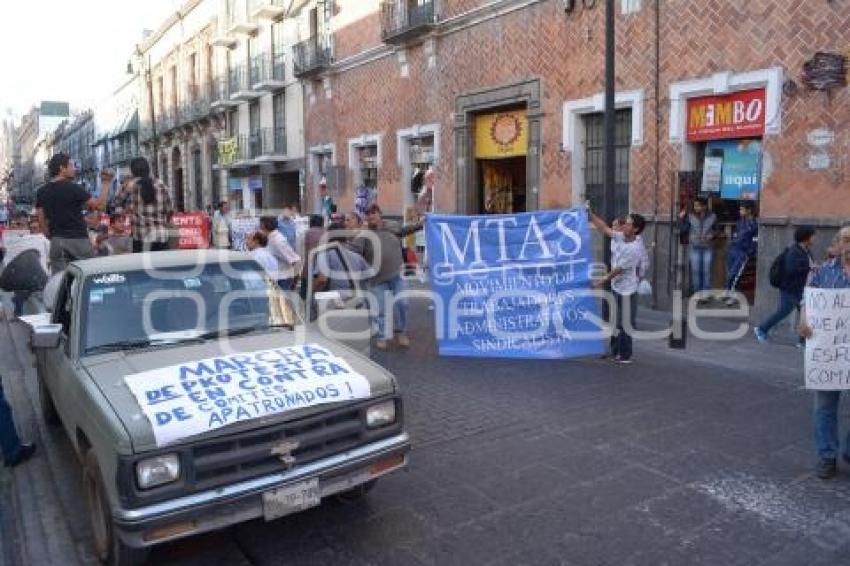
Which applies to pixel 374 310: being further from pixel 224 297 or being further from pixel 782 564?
pixel 782 564

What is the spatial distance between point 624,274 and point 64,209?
20.9 ft

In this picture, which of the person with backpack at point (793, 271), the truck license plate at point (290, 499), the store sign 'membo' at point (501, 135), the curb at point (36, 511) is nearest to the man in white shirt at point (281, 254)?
the curb at point (36, 511)

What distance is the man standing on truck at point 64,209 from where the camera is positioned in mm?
7758

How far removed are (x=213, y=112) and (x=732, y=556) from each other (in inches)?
1376

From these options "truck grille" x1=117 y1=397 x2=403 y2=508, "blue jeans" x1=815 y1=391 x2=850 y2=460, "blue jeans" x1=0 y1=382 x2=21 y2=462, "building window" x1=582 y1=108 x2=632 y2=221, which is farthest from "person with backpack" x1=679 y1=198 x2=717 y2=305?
"blue jeans" x1=0 y1=382 x2=21 y2=462

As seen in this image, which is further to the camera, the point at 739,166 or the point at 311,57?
the point at 311,57

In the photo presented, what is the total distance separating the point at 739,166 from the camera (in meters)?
11.3

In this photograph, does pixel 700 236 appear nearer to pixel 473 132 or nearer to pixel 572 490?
pixel 473 132

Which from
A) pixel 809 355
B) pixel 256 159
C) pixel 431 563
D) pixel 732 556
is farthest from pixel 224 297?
pixel 256 159

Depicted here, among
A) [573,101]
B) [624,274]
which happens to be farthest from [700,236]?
[624,274]

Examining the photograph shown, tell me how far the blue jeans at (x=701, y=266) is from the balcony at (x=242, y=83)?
865 inches

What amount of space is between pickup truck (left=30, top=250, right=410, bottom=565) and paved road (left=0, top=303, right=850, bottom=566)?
1.40 ft

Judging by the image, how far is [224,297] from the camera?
197 inches

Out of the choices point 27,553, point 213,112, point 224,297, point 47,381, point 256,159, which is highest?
point 213,112
